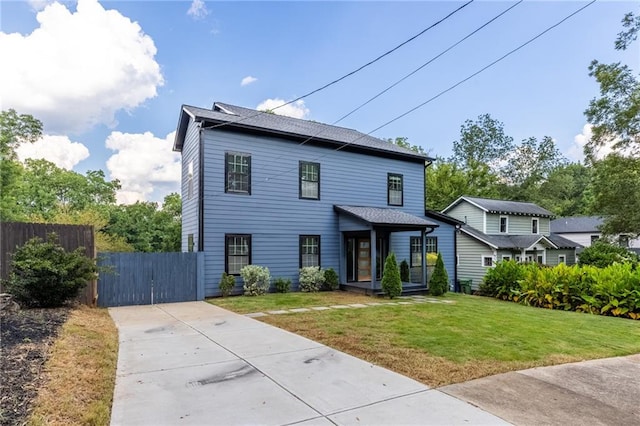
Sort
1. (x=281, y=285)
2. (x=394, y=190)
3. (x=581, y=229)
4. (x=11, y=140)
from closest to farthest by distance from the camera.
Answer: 1. (x=281, y=285)
2. (x=394, y=190)
3. (x=11, y=140)
4. (x=581, y=229)

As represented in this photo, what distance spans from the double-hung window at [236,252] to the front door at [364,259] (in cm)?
→ 461

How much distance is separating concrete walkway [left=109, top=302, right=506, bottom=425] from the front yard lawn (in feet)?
1.71

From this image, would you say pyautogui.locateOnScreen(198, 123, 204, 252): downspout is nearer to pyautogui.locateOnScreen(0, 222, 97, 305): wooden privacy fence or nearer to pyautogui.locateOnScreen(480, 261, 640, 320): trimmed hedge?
pyautogui.locateOnScreen(0, 222, 97, 305): wooden privacy fence

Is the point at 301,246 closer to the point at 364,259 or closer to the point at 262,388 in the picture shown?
the point at 364,259

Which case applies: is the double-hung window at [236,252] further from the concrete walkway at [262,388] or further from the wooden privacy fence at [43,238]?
the concrete walkway at [262,388]

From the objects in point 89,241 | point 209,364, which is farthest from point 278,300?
point 209,364

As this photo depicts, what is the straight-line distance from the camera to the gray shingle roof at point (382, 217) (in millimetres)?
12586

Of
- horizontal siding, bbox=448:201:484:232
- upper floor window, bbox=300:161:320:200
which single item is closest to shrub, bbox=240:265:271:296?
upper floor window, bbox=300:161:320:200

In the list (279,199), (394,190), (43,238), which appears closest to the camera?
(43,238)

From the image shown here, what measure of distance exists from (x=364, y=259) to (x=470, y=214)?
1089 centimetres

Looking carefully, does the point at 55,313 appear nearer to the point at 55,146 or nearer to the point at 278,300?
the point at 278,300

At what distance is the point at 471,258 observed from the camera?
21219mm

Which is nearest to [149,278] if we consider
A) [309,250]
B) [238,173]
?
[238,173]

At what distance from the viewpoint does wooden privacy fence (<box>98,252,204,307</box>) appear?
32.9ft
